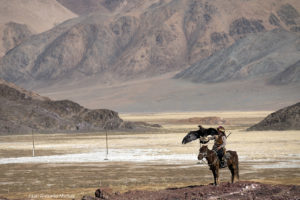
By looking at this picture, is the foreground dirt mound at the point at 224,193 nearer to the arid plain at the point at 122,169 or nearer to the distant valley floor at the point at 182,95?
the arid plain at the point at 122,169

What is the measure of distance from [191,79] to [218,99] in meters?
28.8

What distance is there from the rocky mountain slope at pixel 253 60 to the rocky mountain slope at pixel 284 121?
3603 inches

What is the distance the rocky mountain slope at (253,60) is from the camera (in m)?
163

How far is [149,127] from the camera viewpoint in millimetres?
70812

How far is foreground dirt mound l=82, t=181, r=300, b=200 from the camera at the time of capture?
15.7m

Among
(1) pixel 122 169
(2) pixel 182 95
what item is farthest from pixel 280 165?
(2) pixel 182 95

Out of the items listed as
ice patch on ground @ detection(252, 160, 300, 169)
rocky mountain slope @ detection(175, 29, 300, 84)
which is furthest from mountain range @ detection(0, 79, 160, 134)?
rocky mountain slope @ detection(175, 29, 300, 84)

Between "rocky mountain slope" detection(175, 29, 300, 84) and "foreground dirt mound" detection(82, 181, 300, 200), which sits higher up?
"rocky mountain slope" detection(175, 29, 300, 84)

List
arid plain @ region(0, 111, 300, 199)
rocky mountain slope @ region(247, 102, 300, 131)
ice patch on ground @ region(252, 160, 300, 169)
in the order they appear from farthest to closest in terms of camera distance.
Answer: rocky mountain slope @ region(247, 102, 300, 131), ice patch on ground @ region(252, 160, 300, 169), arid plain @ region(0, 111, 300, 199)

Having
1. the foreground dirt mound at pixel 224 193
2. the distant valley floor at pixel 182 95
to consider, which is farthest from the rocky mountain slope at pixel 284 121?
the distant valley floor at pixel 182 95

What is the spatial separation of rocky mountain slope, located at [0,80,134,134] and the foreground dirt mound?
4733 centimetres

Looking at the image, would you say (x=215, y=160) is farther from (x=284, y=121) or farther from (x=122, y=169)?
(x=284, y=121)

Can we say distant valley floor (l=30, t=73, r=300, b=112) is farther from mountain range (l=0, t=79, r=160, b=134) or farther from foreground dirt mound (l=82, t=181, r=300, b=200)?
foreground dirt mound (l=82, t=181, r=300, b=200)

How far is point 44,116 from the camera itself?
6869cm
